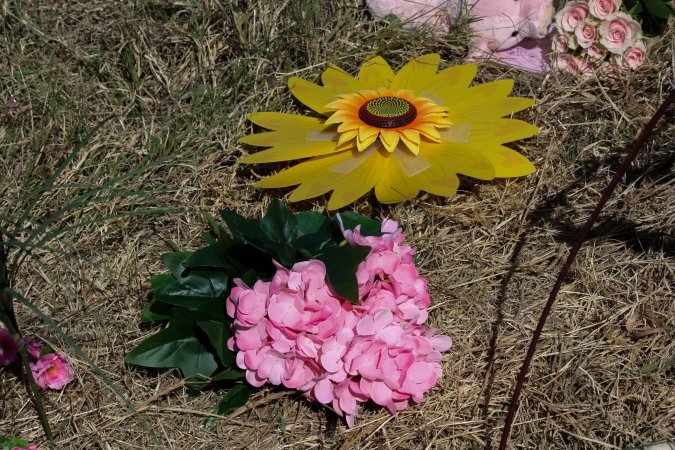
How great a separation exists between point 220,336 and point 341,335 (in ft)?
0.74

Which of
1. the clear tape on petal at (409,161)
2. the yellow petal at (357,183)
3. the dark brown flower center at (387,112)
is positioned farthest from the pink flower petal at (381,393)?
the dark brown flower center at (387,112)

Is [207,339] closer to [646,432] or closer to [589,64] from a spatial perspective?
[646,432]

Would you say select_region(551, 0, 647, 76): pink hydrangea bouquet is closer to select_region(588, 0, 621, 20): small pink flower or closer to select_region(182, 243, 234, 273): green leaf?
select_region(588, 0, 621, 20): small pink flower

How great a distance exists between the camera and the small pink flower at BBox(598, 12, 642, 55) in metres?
2.25

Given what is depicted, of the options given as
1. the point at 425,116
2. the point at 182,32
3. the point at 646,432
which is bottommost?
the point at 646,432

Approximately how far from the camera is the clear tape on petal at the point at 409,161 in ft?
6.38

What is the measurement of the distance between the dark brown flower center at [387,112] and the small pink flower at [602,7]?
60cm

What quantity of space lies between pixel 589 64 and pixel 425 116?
1.88 feet

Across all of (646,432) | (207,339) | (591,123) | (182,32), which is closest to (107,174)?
(182,32)

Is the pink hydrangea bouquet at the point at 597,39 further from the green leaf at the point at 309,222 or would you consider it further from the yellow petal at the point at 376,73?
the green leaf at the point at 309,222

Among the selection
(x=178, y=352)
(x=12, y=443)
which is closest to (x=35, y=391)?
(x=12, y=443)

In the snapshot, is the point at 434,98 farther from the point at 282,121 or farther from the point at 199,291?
the point at 199,291

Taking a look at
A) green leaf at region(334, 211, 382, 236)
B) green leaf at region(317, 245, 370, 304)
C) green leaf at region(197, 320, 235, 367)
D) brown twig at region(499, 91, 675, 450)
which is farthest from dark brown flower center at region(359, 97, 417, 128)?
brown twig at region(499, 91, 675, 450)

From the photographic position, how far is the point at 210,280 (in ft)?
5.37
